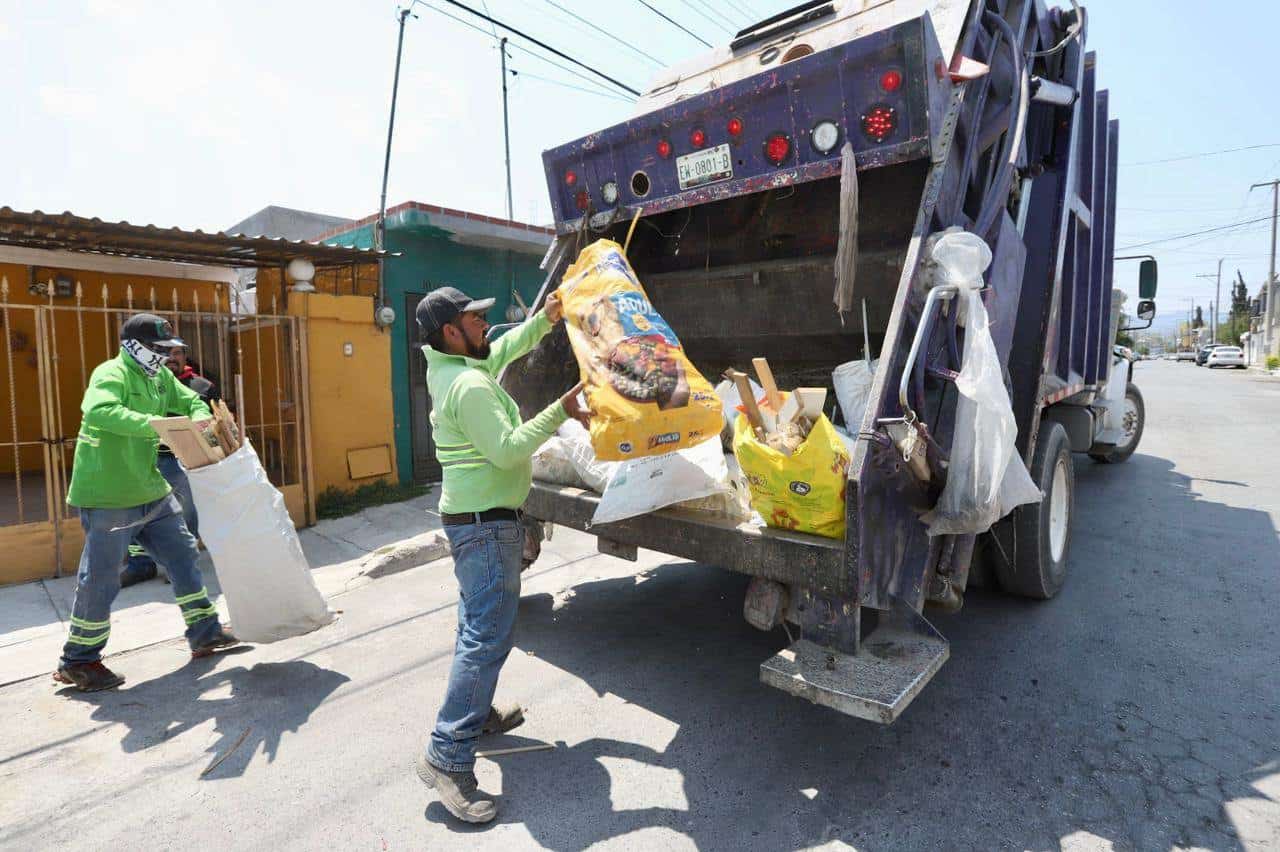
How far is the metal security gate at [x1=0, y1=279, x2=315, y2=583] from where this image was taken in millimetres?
4551

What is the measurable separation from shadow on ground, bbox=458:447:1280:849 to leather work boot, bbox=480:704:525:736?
0.18 metres

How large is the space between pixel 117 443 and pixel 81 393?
16.0ft

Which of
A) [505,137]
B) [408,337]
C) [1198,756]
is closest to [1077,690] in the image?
[1198,756]

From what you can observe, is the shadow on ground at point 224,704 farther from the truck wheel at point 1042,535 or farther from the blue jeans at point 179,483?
the truck wheel at point 1042,535

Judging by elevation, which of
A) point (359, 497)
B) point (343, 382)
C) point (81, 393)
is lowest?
point (359, 497)

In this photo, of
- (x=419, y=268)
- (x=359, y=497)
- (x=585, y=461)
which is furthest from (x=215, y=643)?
(x=419, y=268)

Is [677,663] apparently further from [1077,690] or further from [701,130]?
[701,130]

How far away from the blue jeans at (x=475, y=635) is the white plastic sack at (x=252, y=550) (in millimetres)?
1250

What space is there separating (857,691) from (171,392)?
3.26 metres

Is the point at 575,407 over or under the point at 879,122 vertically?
under

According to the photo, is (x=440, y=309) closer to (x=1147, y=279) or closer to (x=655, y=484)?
(x=655, y=484)

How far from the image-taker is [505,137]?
1231 centimetres

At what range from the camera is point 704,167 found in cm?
325

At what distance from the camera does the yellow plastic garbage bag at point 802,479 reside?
6.97 feet
